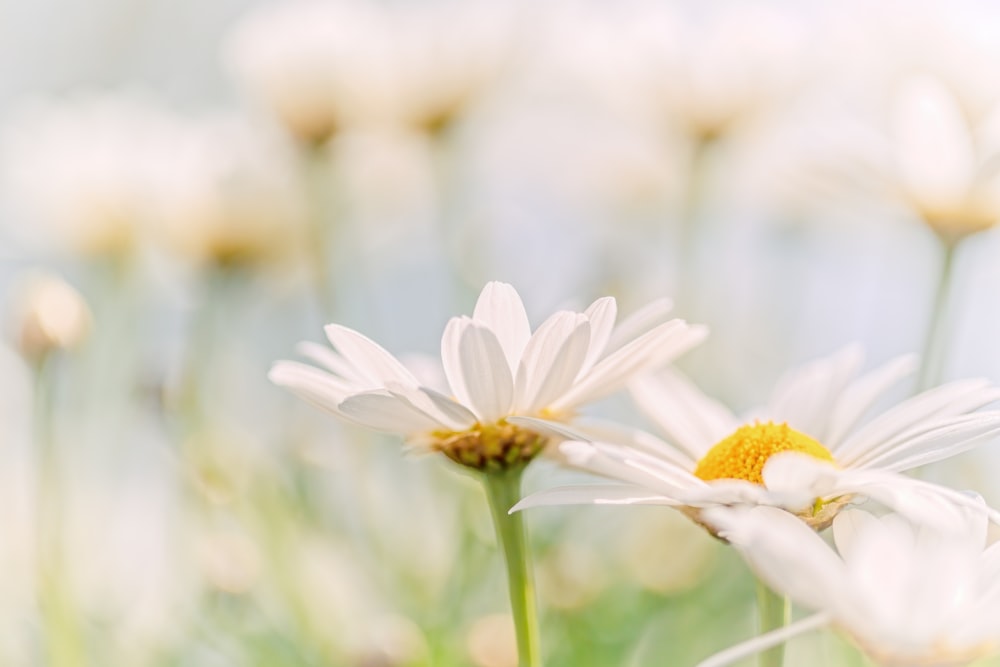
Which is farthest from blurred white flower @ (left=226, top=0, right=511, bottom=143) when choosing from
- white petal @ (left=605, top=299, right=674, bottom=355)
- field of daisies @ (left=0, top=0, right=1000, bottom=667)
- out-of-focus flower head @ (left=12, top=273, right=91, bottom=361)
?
white petal @ (left=605, top=299, right=674, bottom=355)

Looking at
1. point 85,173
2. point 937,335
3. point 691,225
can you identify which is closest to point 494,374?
point 937,335

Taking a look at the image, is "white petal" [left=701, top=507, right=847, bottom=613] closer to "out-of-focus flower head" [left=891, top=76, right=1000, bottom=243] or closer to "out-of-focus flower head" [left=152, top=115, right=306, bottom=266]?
"out-of-focus flower head" [left=891, top=76, right=1000, bottom=243]

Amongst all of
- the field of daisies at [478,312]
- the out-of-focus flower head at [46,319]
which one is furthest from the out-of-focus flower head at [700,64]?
the out-of-focus flower head at [46,319]

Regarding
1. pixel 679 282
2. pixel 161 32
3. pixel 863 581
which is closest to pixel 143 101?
pixel 679 282

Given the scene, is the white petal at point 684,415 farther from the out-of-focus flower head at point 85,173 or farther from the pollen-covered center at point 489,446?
the out-of-focus flower head at point 85,173

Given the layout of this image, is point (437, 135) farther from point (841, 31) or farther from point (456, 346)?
point (456, 346)

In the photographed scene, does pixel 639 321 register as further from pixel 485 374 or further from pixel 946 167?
pixel 946 167

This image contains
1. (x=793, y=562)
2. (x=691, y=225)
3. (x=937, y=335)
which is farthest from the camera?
(x=691, y=225)
